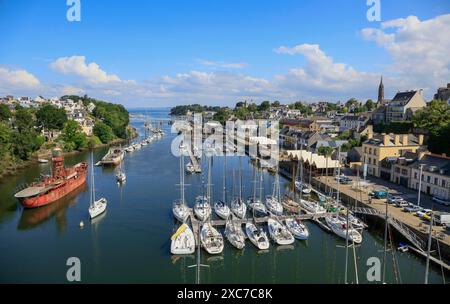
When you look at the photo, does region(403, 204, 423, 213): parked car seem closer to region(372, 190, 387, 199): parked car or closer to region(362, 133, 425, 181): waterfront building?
region(372, 190, 387, 199): parked car

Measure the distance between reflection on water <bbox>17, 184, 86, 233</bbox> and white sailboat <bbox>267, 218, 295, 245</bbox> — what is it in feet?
41.0

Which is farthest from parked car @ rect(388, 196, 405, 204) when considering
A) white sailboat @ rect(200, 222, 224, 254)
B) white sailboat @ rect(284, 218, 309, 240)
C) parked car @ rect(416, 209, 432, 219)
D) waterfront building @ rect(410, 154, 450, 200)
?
white sailboat @ rect(200, 222, 224, 254)

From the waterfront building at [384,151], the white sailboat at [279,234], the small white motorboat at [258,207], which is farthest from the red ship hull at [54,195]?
the waterfront building at [384,151]

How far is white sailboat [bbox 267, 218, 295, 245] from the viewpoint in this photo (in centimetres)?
1925

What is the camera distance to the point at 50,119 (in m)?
55.4

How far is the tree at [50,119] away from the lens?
55312mm

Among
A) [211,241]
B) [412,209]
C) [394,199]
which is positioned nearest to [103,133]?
[211,241]

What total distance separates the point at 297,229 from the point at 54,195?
18518 millimetres

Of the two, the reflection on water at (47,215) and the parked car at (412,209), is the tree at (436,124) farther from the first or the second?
the reflection on water at (47,215)

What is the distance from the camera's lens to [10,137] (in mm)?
40469

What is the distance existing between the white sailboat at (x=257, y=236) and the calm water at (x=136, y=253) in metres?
0.35

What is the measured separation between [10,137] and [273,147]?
31817mm
